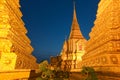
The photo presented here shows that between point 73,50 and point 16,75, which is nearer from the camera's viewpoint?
point 16,75

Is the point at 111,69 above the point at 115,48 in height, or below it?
below

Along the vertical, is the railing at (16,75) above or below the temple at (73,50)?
below

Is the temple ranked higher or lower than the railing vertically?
higher

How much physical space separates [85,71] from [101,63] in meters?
3.81

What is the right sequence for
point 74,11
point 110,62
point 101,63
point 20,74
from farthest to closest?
point 74,11, point 101,63, point 110,62, point 20,74

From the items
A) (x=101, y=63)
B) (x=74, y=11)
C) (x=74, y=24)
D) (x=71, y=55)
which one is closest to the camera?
(x=101, y=63)

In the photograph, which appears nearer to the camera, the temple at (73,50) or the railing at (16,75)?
the railing at (16,75)

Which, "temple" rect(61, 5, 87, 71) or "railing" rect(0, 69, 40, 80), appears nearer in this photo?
"railing" rect(0, 69, 40, 80)

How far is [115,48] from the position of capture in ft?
32.3

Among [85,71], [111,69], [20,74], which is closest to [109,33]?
[111,69]

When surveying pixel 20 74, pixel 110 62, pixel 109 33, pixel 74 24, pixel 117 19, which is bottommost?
pixel 20 74

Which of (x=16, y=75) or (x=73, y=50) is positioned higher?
(x=73, y=50)

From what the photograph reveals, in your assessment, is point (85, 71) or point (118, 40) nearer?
point (85, 71)

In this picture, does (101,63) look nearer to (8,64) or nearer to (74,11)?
(8,64)
